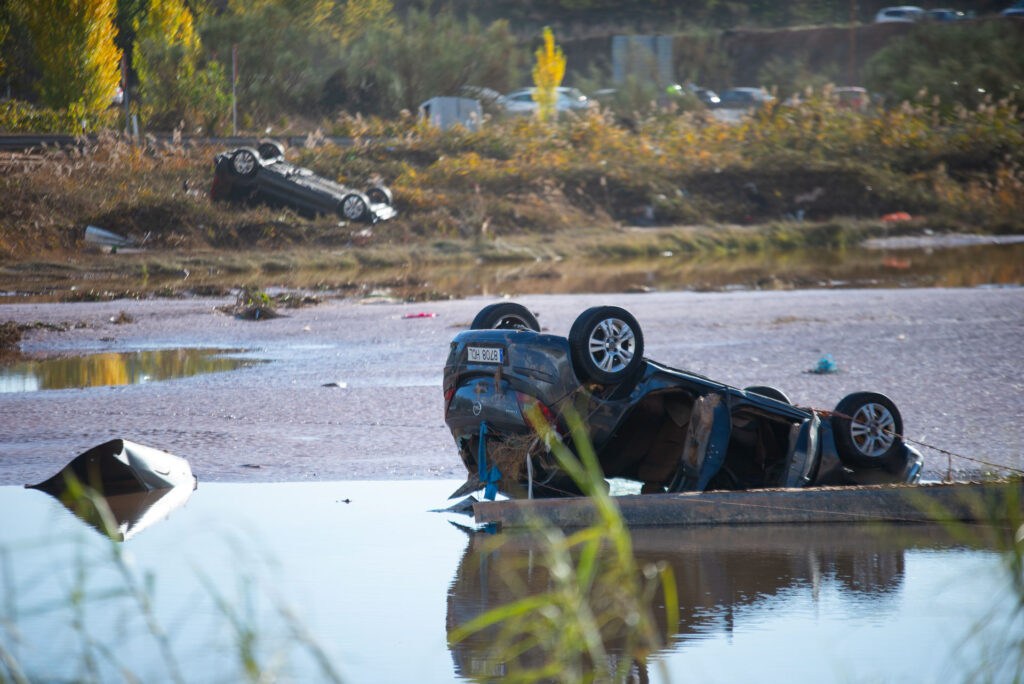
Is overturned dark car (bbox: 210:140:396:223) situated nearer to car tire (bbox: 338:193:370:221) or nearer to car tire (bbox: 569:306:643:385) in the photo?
car tire (bbox: 338:193:370:221)

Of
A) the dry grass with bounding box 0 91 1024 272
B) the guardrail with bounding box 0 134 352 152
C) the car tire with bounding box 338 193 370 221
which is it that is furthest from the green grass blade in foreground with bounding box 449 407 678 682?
the guardrail with bounding box 0 134 352 152

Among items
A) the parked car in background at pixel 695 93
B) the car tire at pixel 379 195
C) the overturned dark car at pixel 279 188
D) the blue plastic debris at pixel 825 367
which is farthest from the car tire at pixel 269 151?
the parked car in background at pixel 695 93

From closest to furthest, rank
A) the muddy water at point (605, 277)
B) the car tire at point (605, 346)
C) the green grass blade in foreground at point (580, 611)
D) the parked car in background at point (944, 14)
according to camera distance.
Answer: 1. the green grass blade in foreground at point (580, 611)
2. the car tire at point (605, 346)
3. the muddy water at point (605, 277)
4. the parked car in background at point (944, 14)

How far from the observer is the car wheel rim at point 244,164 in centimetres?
2575

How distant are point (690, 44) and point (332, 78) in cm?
2567

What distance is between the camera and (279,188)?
Answer: 2634 cm

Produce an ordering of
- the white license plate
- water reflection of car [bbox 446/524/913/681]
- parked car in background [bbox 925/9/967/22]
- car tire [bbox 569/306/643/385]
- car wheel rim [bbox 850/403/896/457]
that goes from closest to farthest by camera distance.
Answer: water reflection of car [bbox 446/524/913/681] < car tire [bbox 569/306/643/385] < the white license plate < car wheel rim [bbox 850/403/896/457] < parked car in background [bbox 925/9/967/22]

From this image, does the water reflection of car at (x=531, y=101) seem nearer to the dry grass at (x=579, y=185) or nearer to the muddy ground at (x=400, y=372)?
the dry grass at (x=579, y=185)

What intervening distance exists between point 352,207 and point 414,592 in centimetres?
2179

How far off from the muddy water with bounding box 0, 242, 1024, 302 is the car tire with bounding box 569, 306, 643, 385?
12815mm

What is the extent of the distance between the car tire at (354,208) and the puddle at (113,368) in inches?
520

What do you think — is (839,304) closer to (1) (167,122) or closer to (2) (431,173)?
(2) (431,173)

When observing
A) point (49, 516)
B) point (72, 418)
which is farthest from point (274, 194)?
point (49, 516)

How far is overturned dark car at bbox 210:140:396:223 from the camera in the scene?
25828 millimetres
